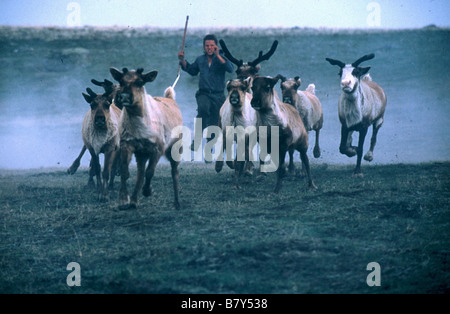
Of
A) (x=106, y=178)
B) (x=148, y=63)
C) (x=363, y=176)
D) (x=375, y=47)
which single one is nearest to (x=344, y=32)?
(x=375, y=47)

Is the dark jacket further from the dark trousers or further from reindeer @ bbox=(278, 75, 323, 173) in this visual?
reindeer @ bbox=(278, 75, 323, 173)

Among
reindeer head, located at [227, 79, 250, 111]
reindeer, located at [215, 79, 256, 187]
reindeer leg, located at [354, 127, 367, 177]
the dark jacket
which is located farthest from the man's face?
reindeer leg, located at [354, 127, 367, 177]

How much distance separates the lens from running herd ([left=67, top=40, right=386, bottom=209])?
8891 mm

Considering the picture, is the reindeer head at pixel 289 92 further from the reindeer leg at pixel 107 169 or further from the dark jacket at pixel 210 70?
the reindeer leg at pixel 107 169

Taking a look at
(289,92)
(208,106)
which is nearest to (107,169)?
(208,106)

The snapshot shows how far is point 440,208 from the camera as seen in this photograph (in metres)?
8.66

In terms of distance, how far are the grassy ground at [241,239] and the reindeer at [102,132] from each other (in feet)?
1.73

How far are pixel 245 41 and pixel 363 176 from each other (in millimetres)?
24397

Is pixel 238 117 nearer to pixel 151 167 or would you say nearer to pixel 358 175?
pixel 151 167

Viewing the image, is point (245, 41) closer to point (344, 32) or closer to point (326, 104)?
point (344, 32)

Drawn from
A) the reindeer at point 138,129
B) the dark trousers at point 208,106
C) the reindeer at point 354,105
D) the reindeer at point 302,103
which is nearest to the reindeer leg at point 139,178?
the reindeer at point 138,129

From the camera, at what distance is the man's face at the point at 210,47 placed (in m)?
12.4

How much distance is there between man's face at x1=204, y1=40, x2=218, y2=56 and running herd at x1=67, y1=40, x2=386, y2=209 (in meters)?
0.72

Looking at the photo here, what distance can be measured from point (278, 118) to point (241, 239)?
316cm
